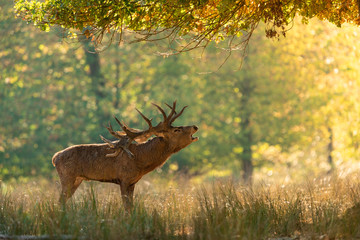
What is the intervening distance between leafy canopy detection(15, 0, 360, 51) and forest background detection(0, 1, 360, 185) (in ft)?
36.9

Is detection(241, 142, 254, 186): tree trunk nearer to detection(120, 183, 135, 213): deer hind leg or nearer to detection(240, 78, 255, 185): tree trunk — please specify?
detection(240, 78, 255, 185): tree trunk

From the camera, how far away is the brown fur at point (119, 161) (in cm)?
955

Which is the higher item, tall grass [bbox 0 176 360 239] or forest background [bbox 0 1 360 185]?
forest background [bbox 0 1 360 185]

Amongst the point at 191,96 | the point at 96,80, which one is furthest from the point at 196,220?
the point at 96,80

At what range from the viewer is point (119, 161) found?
9578 millimetres

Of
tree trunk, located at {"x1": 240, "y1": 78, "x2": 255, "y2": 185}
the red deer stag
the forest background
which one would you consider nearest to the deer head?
the red deer stag

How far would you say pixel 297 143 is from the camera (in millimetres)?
24250

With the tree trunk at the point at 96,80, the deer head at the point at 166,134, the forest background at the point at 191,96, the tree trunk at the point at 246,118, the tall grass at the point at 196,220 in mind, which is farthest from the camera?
the tree trunk at the point at 96,80

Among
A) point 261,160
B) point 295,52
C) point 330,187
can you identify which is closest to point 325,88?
point 295,52

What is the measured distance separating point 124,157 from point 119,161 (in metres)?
0.12

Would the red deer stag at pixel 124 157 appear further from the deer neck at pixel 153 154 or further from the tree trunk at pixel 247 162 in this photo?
the tree trunk at pixel 247 162

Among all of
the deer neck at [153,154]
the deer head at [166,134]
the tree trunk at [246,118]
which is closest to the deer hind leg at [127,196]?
the deer neck at [153,154]

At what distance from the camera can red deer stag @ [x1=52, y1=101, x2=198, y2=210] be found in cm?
955

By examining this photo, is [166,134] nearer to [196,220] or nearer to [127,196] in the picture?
[127,196]
